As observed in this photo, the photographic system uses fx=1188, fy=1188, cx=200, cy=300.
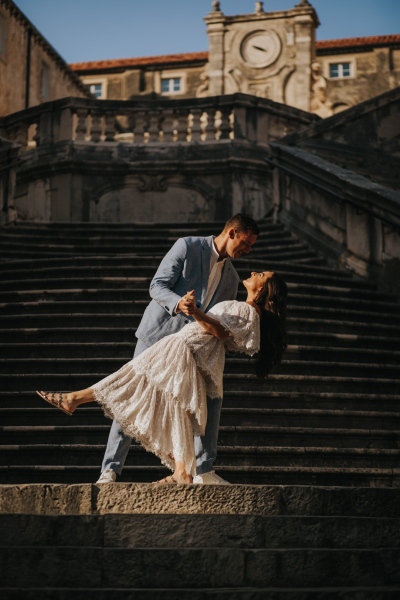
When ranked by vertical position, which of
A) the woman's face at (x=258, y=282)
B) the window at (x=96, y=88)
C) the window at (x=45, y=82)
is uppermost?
the window at (x=96, y=88)

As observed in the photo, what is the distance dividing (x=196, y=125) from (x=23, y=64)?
14.5 metres

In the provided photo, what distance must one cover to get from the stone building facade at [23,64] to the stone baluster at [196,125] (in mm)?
12266

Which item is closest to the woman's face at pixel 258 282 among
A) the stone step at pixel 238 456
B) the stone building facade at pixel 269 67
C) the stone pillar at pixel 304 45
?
the stone step at pixel 238 456

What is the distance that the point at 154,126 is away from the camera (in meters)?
20.9

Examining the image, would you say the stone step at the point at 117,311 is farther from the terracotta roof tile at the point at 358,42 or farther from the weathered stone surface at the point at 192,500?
the terracotta roof tile at the point at 358,42

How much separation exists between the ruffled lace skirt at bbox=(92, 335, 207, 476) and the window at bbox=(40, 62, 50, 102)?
30.2 meters

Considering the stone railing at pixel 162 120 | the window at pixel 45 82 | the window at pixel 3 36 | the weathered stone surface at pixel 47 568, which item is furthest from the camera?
the window at pixel 45 82

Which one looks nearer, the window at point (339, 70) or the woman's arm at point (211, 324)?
the woman's arm at point (211, 324)

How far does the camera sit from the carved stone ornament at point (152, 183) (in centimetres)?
2038

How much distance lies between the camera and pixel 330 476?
27.7 feet

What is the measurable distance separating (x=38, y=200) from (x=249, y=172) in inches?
146

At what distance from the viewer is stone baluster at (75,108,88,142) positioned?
68.1 ft

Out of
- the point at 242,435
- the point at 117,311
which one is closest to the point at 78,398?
the point at 242,435

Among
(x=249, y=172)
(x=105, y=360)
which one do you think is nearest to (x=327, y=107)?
(x=249, y=172)
